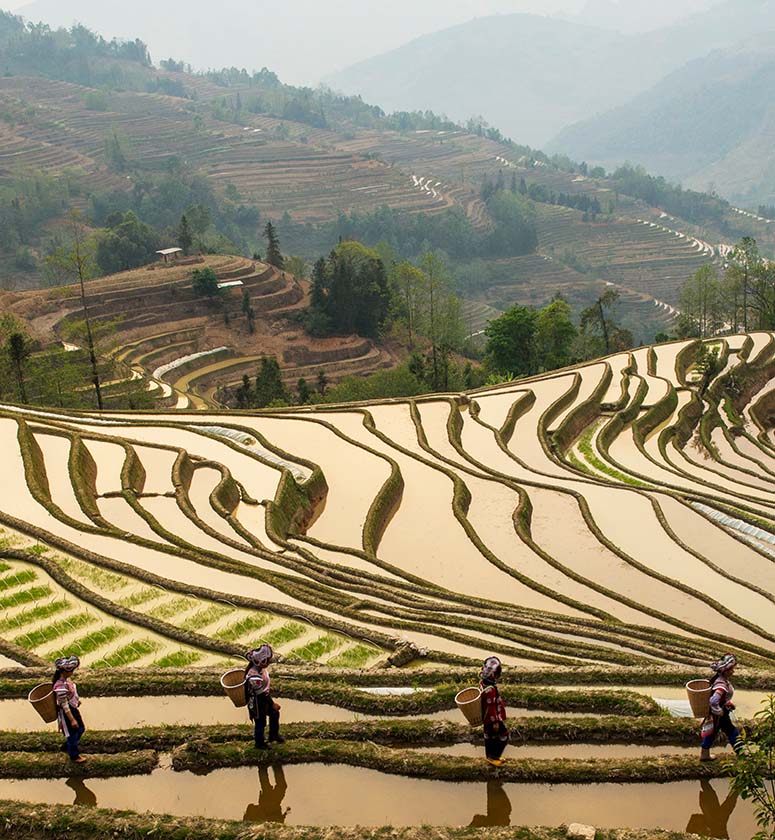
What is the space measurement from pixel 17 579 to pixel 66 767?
22.9ft

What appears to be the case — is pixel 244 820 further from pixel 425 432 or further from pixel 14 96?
pixel 14 96

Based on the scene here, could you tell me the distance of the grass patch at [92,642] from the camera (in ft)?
45.7

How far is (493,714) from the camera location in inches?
387

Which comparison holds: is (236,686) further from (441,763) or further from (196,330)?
(196,330)

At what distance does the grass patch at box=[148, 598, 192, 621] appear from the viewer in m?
15.5

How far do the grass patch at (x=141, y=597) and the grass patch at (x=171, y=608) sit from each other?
344mm

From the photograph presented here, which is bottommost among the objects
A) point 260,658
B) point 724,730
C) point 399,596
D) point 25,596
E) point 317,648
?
point 399,596

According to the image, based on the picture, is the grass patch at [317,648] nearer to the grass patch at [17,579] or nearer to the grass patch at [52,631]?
the grass patch at [52,631]

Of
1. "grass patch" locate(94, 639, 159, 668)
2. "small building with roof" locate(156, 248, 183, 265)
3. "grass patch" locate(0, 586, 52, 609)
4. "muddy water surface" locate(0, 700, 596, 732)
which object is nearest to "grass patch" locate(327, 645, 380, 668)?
"muddy water surface" locate(0, 700, 596, 732)

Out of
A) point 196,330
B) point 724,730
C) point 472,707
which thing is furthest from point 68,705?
point 196,330

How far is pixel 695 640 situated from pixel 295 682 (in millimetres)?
8755

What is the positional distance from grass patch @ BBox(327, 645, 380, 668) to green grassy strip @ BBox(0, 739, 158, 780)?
13.0 feet

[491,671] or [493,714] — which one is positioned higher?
[491,671]

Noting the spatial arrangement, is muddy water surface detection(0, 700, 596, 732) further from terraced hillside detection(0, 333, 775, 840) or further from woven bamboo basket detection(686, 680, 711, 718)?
woven bamboo basket detection(686, 680, 711, 718)
